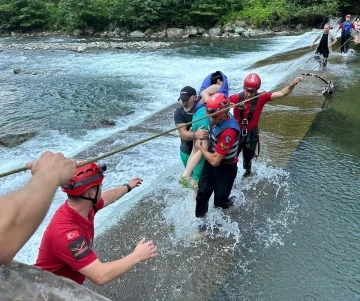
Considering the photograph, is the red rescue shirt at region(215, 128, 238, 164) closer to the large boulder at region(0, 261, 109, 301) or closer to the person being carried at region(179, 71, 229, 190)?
the person being carried at region(179, 71, 229, 190)

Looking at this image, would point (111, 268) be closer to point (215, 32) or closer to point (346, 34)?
point (346, 34)

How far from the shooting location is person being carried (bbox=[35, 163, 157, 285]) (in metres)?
2.52

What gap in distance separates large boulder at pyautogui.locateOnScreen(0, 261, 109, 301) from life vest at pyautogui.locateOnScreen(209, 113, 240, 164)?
2.89 m

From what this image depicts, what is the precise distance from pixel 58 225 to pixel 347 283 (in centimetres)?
344

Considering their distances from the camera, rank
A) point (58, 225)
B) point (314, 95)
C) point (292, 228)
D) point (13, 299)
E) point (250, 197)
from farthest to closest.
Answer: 1. point (314, 95)
2. point (250, 197)
3. point (292, 228)
4. point (58, 225)
5. point (13, 299)

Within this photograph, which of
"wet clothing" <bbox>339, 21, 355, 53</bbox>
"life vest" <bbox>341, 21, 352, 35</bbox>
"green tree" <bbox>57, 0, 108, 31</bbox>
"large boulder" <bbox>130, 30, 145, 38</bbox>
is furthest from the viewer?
"green tree" <bbox>57, 0, 108, 31</bbox>

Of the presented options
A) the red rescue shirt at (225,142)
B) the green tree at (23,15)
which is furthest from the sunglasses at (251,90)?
the green tree at (23,15)

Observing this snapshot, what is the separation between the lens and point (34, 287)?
1.92 m

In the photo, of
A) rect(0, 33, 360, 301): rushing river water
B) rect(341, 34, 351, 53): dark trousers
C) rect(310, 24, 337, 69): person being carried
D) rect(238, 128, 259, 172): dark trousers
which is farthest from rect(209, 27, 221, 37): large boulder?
rect(238, 128, 259, 172): dark trousers

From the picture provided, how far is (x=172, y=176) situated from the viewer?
6836 mm

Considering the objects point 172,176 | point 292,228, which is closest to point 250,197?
point 292,228

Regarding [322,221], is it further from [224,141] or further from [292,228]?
[224,141]

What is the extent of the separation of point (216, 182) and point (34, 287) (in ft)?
10.7

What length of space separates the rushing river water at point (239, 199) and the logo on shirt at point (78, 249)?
1778mm
